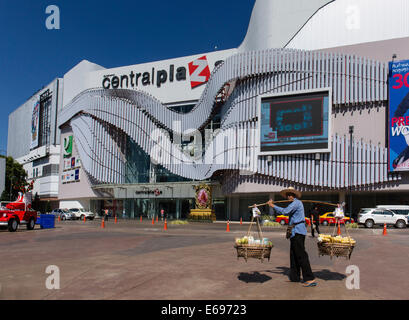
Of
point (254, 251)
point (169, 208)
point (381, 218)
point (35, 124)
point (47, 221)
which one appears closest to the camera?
point (254, 251)

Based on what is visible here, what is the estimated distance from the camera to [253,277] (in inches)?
350

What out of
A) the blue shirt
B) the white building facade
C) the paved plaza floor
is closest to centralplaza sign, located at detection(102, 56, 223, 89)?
the white building facade

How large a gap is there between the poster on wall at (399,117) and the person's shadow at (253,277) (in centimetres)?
3331

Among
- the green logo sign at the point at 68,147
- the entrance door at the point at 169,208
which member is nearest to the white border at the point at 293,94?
the entrance door at the point at 169,208

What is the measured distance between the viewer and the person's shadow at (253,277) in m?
8.53

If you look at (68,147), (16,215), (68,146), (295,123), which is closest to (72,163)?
(68,147)

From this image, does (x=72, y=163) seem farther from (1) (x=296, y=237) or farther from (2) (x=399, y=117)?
(1) (x=296, y=237)

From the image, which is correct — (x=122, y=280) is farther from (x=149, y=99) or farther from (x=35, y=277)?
(x=149, y=99)

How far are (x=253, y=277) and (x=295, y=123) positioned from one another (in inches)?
1405

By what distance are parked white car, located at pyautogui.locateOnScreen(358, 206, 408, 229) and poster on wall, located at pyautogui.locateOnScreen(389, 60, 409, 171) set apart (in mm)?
6535
